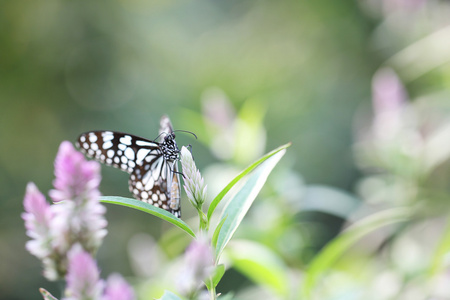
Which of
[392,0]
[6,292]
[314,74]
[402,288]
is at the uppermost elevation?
[314,74]

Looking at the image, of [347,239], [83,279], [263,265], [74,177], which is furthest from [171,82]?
[83,279]

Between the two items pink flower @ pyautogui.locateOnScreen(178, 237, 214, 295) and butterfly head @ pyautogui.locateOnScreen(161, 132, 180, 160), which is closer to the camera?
pink flower @ pyautogui.locateOnScreen(178, 237, 214, 295)

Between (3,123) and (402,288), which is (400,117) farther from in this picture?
(3,123)

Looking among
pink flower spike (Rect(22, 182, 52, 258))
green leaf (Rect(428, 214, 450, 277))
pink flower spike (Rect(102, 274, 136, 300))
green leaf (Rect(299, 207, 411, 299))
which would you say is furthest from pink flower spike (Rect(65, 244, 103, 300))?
green leaf (Rect(428, 214, 450, 277))

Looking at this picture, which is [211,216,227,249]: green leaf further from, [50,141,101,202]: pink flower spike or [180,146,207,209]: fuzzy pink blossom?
[50,141,101,202]: pink flower spike

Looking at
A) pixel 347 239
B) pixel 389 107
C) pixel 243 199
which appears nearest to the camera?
pixel 243 199

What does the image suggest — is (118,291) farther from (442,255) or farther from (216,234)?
(442,255)

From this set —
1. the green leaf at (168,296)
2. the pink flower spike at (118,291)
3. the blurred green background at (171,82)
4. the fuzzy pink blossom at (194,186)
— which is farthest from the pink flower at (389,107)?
the pink flower spike at (118,291)

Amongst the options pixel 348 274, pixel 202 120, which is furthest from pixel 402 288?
pixel 202 120
